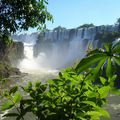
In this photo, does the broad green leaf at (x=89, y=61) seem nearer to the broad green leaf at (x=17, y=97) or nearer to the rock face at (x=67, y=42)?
the broad green leaf at (x=17, y=97)

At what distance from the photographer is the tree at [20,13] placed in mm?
7023

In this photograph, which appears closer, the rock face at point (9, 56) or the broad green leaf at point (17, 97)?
the broad green leaf at point (17, 97)

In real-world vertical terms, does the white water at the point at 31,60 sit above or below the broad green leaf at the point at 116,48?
below

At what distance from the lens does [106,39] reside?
206 feet

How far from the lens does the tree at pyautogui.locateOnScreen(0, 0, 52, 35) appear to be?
7.02m

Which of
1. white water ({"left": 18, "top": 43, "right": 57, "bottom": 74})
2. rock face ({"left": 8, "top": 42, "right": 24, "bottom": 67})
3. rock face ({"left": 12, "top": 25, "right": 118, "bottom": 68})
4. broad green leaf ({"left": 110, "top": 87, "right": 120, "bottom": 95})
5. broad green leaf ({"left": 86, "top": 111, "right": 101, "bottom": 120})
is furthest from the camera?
white water ({"left": 18, "top": 43, "right": 57, "bottom": 74})

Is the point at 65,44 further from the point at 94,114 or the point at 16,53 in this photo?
the point at 94,114

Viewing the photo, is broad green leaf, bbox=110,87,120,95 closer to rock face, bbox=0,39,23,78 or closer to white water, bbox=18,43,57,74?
rock face, bbox=0,39,23,78

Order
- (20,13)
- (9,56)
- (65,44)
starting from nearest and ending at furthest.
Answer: (20,13)
(9,56)
(65,44)

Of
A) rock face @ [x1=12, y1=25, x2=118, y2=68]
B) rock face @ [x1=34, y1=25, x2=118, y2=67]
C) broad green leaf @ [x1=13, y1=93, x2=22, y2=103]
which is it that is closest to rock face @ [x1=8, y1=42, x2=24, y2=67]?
rock face @ [x1=34, y1=25, x2=118, y2=67]

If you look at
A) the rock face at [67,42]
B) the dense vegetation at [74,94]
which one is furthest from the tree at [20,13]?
the rock face at [67,42]

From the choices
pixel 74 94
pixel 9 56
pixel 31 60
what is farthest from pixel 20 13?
pixel 31 60

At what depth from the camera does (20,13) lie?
709 centimetres

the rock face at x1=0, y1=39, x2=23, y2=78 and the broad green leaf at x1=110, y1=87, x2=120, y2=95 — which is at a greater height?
the broad green leaf at x1=110, y1=87, x2=120, y2=95
